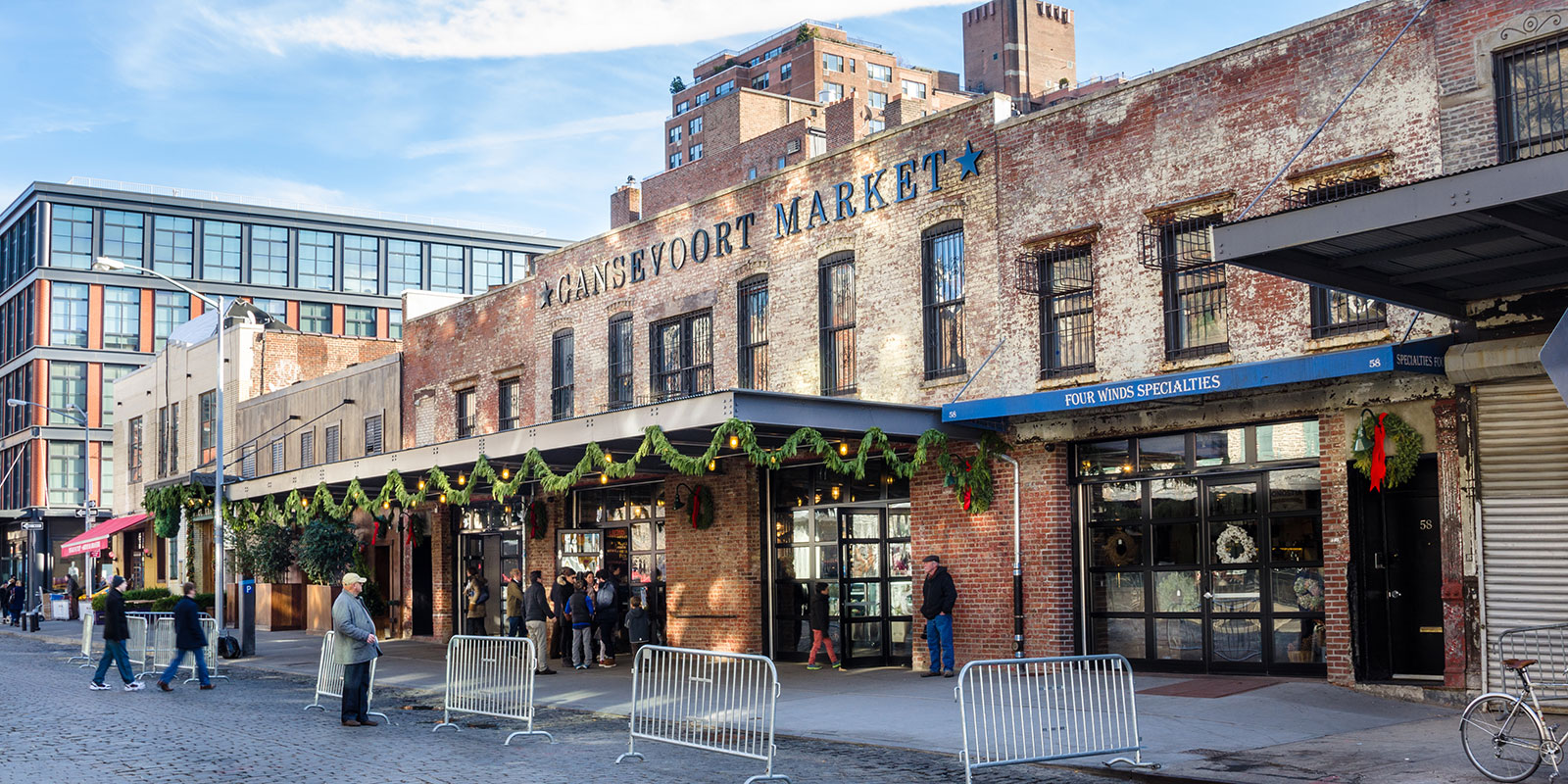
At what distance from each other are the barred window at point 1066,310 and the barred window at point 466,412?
16095 millimetres

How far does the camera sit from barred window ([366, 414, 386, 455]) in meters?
34.9

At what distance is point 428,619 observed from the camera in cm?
3309

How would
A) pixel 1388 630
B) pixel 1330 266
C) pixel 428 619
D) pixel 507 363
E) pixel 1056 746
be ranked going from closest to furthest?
pixel 1056 746 → pixel 1330 266 → pixel 1388 630 → pixel 507 363 → pixel 428 619

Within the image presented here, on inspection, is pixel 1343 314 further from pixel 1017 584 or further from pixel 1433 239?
pixel 1017 584

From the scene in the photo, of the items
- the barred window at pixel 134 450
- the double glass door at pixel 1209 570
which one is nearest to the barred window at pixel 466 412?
the double glass door at pixel 1209 570

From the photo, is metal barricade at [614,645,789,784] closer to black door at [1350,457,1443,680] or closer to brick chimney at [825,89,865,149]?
black door at [1350,457,1443,680]

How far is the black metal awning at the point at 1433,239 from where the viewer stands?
10672 mm

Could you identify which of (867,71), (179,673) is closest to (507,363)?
(179,673)

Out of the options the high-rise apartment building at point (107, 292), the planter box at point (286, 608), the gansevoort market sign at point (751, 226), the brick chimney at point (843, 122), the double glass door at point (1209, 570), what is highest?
the brick chimney at point (843, 122)

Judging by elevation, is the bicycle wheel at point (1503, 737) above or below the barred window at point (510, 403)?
below

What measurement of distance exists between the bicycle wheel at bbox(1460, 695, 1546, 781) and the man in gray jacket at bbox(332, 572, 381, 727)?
1059 centimetres

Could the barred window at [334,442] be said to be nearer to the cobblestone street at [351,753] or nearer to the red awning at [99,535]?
the red awning at [99,535]

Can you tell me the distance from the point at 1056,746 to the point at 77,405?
7014 cm

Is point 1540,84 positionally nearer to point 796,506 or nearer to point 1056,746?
point 1056,746
